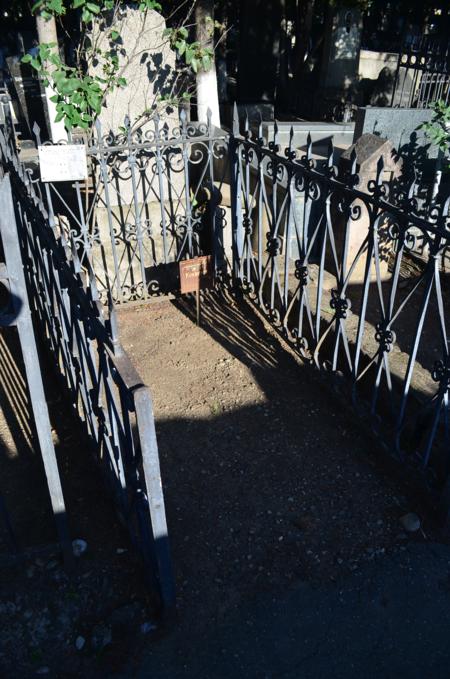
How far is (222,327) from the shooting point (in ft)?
17.0

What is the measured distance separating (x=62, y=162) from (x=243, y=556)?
3611 mm

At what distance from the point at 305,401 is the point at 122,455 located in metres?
1.99

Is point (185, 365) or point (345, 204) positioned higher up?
point (345, 204)

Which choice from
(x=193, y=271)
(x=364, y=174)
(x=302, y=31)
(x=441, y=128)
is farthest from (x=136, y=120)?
(x=302, y=31)

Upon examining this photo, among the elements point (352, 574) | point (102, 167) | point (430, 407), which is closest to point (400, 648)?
point (352, 574)

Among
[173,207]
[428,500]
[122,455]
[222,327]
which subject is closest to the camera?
[122,455]

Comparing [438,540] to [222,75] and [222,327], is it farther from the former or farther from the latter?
[222,75]

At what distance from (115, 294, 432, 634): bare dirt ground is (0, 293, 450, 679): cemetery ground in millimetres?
10

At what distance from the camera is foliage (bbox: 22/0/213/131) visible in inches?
203

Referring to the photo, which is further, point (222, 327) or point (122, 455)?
point (222, 327)

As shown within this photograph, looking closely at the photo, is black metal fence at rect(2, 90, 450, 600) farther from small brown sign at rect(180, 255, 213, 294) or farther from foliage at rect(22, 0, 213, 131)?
foliage at rect(22, 0, 213, 131)

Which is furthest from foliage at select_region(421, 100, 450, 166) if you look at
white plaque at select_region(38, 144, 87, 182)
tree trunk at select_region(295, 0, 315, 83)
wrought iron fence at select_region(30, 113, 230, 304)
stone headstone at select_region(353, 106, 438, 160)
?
tree trunk at select_region(295, 0, 315, 83)

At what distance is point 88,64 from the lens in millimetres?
5457

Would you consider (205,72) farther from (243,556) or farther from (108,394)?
(243,556)
